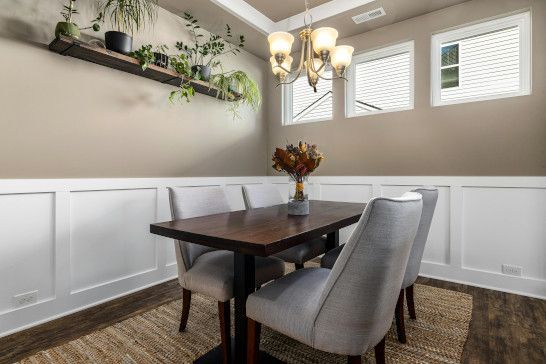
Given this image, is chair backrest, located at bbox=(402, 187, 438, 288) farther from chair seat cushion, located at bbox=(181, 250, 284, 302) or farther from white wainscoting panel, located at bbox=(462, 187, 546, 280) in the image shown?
white wainscoting panel, located at bbox=(462, 187, 546, 280)

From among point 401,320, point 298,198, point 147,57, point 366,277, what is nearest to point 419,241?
point 401,320

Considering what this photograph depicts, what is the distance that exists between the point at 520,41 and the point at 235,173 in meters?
2.93

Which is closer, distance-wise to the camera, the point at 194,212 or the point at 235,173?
the point at 194,212

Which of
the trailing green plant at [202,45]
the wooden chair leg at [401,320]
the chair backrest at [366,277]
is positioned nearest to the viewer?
the chair backrest at [366,277]

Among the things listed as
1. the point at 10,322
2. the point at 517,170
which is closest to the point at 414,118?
the point at 517,170

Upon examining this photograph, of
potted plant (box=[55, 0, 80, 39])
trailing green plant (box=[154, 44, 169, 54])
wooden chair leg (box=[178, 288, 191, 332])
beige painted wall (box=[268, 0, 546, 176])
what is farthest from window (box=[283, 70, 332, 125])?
wooden chair leg (box=[178, 288, 191, 332])

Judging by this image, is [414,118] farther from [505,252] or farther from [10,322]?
[10,322]

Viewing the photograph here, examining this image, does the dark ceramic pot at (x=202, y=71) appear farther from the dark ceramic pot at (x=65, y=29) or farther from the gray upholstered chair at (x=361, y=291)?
the gray upholstered chair at (x=361, y=291)

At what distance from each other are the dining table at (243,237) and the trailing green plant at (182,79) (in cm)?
143

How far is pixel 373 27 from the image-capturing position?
316 centimetres

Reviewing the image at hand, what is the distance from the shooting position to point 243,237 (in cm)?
122

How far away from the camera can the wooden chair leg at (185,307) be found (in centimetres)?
181

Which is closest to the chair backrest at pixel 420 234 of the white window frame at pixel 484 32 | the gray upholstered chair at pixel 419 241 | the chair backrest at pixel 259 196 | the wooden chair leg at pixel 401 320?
the gray upholstered chair at pixel 419 241

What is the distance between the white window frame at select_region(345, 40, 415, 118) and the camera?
303 cm
